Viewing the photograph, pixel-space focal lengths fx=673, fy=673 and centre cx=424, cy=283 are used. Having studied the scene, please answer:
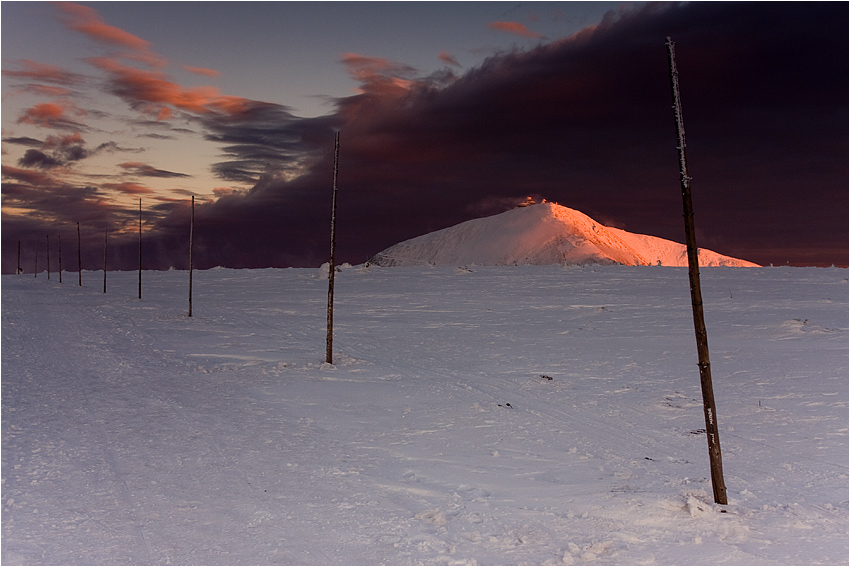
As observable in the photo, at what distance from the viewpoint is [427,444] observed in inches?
514

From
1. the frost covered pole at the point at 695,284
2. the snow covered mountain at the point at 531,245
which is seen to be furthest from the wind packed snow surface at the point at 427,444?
the snow covered mountain at the point at 531,245

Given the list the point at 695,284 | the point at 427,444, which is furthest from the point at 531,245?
the point at 695,284

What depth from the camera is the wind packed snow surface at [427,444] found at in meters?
8.33

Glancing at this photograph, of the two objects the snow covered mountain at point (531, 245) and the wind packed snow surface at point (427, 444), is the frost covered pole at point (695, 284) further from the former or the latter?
the snow covered mountain at point (531, 245)

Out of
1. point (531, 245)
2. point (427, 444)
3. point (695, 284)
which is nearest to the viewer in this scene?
point (695, 284)

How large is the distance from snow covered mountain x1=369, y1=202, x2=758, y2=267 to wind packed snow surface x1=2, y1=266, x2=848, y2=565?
77318 millimetres

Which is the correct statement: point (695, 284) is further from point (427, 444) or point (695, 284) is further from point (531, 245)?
point (531, 245)

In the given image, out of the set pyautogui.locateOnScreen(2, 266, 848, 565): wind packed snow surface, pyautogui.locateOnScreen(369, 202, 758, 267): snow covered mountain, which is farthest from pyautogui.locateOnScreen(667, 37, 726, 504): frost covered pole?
pyautogui.locateOnScreen(369, 202, 758, 267): snow covered mountain

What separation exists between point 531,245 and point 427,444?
10083 cm

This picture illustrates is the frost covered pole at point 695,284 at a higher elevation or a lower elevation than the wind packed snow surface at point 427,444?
higher

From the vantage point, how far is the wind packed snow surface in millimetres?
8328

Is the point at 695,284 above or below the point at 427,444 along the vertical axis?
above

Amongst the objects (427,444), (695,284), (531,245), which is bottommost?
(427,444)

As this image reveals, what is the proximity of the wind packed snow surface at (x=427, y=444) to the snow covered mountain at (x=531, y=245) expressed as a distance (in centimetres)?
7732
